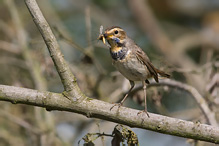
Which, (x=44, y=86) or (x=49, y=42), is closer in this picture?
(x=49, y=42)

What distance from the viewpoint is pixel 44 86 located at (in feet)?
20.1

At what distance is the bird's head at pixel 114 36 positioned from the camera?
14.3ft

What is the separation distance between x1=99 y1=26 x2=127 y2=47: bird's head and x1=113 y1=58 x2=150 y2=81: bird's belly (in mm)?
249

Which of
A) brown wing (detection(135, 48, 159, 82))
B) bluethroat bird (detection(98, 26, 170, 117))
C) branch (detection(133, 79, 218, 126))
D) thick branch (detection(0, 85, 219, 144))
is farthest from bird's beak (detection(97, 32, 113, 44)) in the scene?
thick branch (detection(0, 85, 219, 144))

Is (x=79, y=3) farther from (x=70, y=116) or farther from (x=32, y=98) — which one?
(x=32, y=98)

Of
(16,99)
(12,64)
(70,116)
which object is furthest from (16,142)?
(16,99)

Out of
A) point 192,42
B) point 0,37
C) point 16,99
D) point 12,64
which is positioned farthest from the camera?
point 192,42

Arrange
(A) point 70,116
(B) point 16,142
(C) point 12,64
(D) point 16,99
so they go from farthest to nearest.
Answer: (C) point 12,64 < (A) point 70,116 < (B) point 16,142 < (D) point 16,99

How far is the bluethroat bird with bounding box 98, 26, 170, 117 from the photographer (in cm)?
451

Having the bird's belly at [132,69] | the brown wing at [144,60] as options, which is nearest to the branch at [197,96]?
the brown wing at [144,60]

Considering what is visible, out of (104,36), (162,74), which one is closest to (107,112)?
(104,36)

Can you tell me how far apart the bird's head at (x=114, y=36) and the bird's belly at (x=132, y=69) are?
249mm

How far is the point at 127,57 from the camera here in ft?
15.0

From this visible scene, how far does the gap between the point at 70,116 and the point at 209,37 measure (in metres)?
5.65
